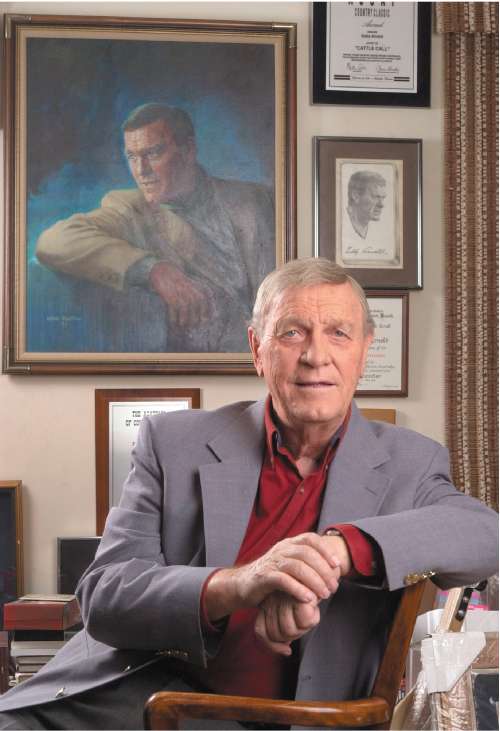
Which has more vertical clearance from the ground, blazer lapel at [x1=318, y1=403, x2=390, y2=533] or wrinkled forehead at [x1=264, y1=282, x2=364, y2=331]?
wrinkled forehead at [x1=264, y1=282, x2=364, y2=331]

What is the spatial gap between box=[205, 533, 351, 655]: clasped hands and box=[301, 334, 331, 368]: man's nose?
1.30ft

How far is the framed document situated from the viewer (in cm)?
310

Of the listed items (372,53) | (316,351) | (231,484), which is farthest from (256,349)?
(372,53)

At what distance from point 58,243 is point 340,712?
84.2 inches

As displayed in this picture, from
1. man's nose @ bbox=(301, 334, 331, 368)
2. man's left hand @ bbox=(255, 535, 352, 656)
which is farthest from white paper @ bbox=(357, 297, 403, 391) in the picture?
man's left hand @ bbox=(255, 535, 352, 656)

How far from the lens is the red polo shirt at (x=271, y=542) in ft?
5.09

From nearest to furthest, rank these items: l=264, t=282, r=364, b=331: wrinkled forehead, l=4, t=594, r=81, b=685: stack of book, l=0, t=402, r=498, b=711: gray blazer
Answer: l=0, t=402, r=498, b=711: gray blazer, l=264, t=282, r=364, b=331: wrinkled forehead, l=4, t=594, r=81, b=685: stack of book

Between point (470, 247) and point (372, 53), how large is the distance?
0.78 metres

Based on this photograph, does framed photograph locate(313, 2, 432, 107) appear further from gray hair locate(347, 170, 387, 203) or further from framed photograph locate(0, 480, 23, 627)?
framed photograph locate(0, 480, 23, 627)

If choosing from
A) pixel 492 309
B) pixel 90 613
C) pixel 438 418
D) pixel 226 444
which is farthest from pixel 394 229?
pixel 90 613

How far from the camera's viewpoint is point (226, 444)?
176 cm

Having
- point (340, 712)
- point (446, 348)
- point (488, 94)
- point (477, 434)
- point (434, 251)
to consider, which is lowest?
point (340, 712)

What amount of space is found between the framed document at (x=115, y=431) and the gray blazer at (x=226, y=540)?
1264 mm

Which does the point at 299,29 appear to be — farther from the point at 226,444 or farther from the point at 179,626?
the point at 179,626
